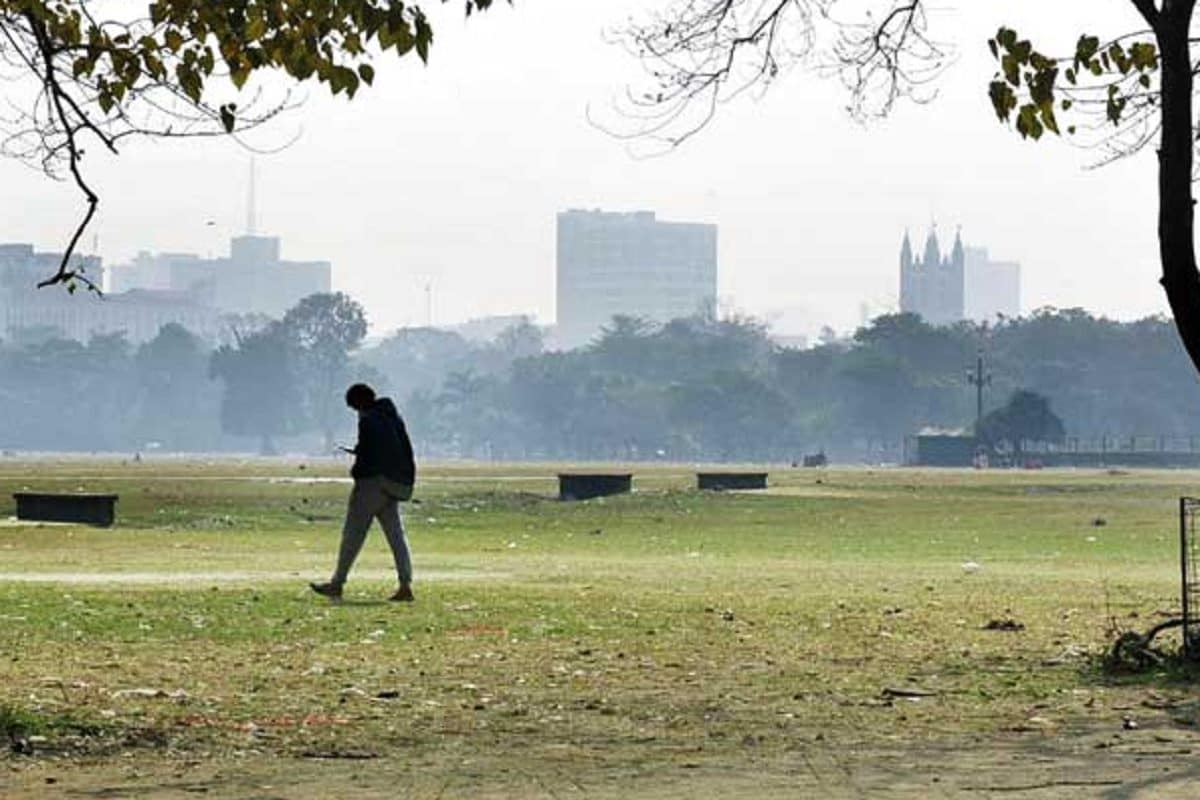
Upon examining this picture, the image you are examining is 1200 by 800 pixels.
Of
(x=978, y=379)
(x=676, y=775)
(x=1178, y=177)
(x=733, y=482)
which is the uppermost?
(x=978, y=379)

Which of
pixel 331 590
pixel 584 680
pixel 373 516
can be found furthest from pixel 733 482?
pixel 584 680

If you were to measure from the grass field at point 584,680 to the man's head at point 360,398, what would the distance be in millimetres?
1719

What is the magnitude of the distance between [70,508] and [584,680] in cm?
3019

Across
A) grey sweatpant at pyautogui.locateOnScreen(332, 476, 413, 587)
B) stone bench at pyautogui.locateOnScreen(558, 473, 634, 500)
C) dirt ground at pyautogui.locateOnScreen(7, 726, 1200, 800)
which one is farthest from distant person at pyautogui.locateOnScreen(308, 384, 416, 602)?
stone bench at pyautogui.locateOnScreen(558, 473, 634, 500)

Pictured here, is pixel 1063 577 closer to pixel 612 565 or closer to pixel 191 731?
pixel 612 565

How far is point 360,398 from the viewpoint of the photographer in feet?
75.7

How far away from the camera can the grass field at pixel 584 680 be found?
1220cm

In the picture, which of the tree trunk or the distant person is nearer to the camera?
the tree trunk

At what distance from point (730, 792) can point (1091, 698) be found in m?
4.55

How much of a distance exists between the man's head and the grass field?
172 cm

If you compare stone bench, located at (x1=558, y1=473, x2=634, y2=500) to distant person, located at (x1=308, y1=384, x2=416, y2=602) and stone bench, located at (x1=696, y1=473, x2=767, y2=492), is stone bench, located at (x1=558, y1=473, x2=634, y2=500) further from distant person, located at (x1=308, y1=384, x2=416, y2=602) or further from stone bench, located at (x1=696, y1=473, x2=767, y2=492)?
distant person, located at (x1=308, y1=384, x2=416, y2=602)

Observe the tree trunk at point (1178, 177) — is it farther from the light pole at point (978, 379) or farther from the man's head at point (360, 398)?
the light pole at point (978, 379)

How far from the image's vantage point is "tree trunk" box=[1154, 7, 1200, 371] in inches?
651

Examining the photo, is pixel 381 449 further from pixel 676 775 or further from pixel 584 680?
pixel 676 775
